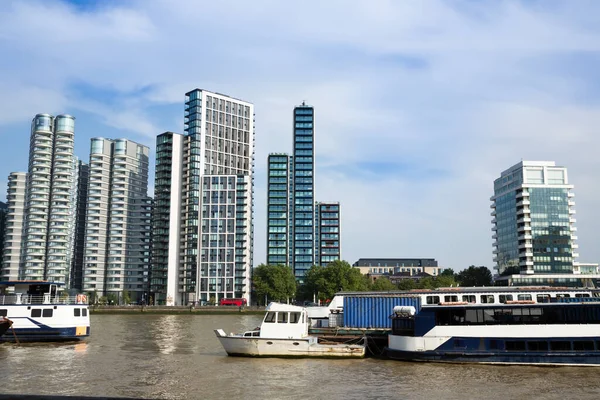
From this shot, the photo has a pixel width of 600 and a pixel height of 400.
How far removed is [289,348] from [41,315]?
1128 inches

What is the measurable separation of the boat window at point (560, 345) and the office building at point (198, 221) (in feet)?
469

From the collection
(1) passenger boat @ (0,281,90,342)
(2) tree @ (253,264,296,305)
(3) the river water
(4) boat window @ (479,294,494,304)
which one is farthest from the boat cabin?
(2) tree @ (253,264,296,305)

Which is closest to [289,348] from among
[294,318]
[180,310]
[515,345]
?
[294,318]

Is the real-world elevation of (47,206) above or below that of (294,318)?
above

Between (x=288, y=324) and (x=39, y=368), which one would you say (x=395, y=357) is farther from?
(x=39, y=368)

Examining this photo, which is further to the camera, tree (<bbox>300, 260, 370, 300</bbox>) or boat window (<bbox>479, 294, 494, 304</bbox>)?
tree (<bbox>300, 260, 370, 300</bbox>)

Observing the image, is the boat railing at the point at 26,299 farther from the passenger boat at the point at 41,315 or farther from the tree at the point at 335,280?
the tree at the point at 335,280

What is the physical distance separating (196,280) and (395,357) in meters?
143

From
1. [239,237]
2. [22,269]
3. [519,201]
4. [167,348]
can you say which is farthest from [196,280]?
[167,348]

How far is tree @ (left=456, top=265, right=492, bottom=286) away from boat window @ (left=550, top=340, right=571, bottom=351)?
13807 cm

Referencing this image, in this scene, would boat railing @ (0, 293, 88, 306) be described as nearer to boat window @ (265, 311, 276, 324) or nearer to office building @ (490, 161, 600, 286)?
boat window @ (265, 311, 276, 324)

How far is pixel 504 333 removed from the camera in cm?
4328

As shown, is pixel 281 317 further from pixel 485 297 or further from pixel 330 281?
pixel 330 281

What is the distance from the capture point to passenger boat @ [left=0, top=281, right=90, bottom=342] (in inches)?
2288
